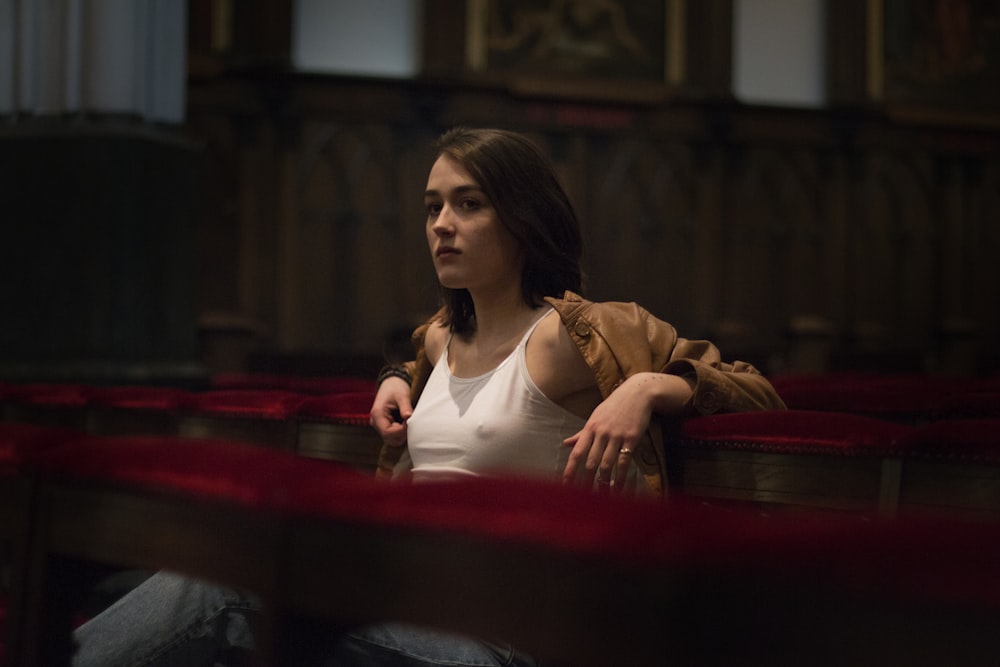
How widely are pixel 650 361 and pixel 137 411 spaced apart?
1.56 meters

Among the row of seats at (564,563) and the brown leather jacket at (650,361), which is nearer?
the row of seats at (564,563)

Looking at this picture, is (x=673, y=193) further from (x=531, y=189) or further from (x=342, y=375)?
(x=531, y=189)

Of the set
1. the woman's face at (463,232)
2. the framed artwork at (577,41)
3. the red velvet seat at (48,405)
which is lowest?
the red velvet seat at (48,405)

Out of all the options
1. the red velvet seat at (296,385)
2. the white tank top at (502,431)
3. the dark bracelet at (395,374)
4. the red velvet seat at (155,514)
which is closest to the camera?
the red velvet seat at (155,514)

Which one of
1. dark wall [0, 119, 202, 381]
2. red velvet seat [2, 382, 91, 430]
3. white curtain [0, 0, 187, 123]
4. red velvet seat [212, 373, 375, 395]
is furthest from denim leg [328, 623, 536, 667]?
white curtain [0, 0, 187, 123]

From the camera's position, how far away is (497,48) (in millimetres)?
8922

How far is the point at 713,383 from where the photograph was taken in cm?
199

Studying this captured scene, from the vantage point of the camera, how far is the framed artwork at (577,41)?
29.2ft

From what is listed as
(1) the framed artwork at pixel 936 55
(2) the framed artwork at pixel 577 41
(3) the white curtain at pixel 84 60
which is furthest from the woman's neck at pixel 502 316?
(1) the framed artwork at pixel 936 55

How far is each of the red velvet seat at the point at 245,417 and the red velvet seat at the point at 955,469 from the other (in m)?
1.32

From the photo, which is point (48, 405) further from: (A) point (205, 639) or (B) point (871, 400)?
(B) point (871, 400)

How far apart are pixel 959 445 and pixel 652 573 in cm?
105

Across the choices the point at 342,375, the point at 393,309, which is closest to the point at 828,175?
the point at 393,309

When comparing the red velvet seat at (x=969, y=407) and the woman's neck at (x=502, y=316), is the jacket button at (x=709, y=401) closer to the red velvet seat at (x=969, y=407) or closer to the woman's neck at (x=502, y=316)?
the woman's neck at (x=502, y=316)
